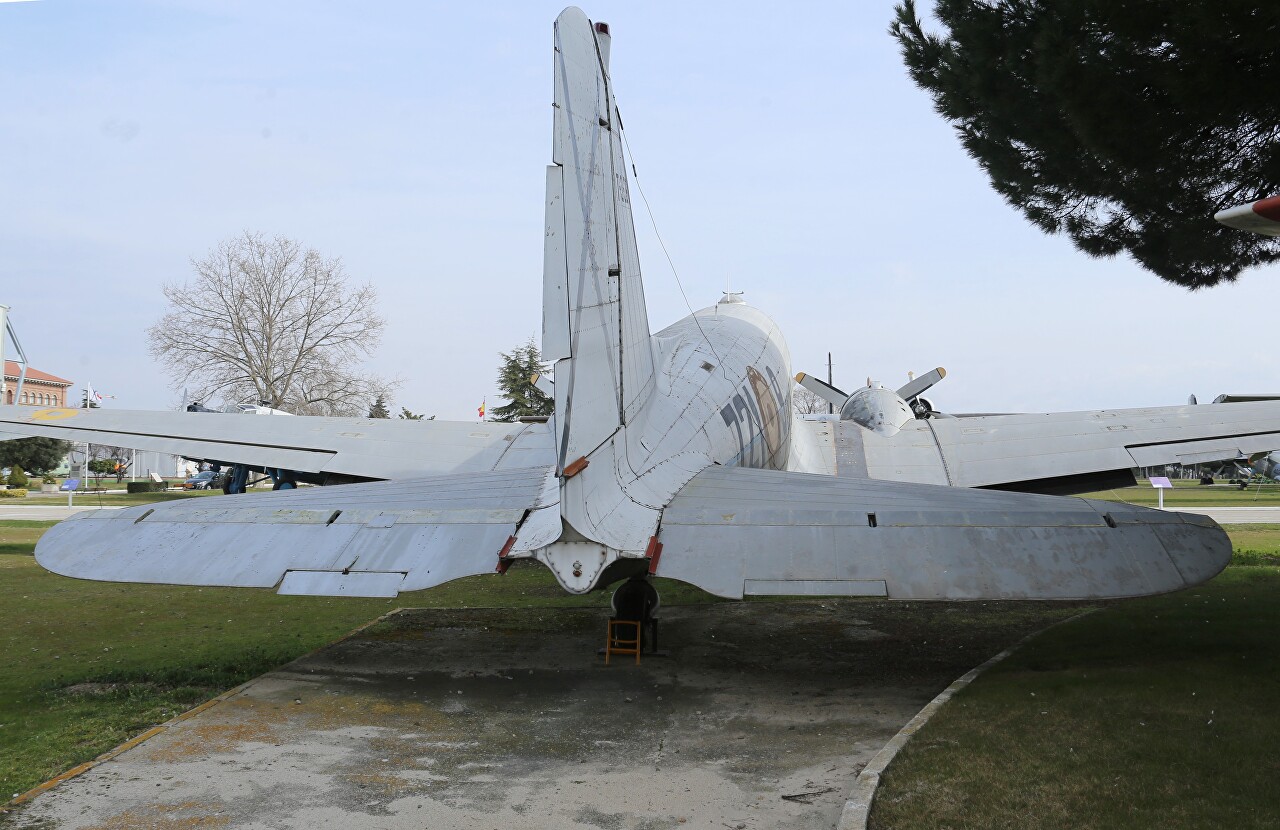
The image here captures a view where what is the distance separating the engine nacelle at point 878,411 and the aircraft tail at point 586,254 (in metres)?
10.0

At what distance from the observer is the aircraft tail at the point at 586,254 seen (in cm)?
735

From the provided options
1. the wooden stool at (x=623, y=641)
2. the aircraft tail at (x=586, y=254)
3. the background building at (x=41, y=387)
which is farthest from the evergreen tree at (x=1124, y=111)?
the background building at (x=41, y=387)

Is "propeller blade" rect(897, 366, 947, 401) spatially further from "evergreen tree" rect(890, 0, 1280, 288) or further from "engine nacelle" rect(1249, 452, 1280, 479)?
"engine nacelle" rect(1249, 452, 1280, 479)

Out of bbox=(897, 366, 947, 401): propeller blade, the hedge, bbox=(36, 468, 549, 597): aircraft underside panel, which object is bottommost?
bbox=(36, 468, 549, 597): aircraft underside panel

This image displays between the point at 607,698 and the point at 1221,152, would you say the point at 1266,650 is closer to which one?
the point at 1221,152

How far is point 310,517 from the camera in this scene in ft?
25.4

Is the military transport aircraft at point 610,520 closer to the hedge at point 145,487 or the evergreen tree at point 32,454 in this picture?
the hedge at point 145,487

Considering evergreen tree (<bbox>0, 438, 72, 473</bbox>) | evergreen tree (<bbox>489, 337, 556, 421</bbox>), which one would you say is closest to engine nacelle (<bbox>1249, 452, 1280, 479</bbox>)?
evergreen tree (<bbox>489, 337, 556, 421</bbox>)

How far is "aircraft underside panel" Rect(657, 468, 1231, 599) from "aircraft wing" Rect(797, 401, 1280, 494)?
7303mm

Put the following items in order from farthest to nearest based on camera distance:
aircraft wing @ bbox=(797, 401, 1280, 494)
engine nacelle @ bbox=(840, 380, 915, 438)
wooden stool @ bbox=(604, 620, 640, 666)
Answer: engine nacelle @ bbox=(840, 380, 915, 438) < aircraft wing @ bbox=(797, 401, 1280, 494) < wooden stool @ bbox=(604, 620, 640, 666)

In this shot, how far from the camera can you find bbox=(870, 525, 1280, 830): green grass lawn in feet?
16.8

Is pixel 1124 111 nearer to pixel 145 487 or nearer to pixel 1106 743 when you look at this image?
pixel 1106 743

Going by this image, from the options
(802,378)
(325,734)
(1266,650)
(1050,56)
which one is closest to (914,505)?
(1050,56)

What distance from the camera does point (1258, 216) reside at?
332 centimetres
